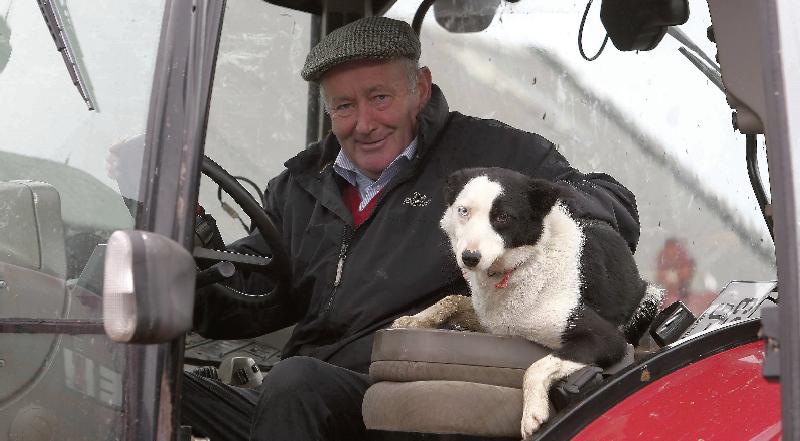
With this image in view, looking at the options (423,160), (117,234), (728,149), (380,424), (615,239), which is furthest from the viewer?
(423,160)

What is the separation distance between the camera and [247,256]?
233cm

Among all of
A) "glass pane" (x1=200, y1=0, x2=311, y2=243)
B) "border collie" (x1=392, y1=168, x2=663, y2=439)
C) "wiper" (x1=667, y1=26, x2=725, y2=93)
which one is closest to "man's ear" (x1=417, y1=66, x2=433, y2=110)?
"glass pane" (x1=200, y1=0, x2=311, y2=243)

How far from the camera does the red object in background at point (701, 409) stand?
190 centimetres

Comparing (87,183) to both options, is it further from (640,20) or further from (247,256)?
(640,20)

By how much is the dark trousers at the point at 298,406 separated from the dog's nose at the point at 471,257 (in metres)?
0.55

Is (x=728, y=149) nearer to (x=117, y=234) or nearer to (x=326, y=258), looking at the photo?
(x=326, y=258)

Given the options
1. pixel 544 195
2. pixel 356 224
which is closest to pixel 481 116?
pixel 356 224

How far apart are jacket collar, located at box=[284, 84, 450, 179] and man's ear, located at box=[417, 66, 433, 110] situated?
0.01 m

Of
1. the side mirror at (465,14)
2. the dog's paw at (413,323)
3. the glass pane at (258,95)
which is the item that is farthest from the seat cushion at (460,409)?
the side mirror at (465,14)

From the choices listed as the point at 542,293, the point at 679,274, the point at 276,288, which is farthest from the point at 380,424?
the point at 679,274

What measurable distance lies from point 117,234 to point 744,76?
89 centimetres

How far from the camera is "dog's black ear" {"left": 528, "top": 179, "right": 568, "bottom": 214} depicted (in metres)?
2.19

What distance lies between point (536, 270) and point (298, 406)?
0.58m

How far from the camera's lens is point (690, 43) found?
2812mm
